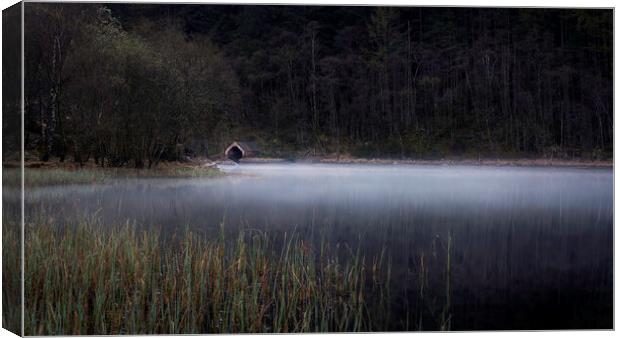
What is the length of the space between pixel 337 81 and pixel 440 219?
123 centimetres

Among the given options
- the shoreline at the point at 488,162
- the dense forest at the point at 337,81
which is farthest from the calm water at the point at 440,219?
the dense forest at the point at 337,81

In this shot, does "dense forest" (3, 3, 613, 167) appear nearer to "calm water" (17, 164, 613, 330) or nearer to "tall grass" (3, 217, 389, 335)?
"calm water" (17, 164, 613, 330)

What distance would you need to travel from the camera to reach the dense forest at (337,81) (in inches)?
240

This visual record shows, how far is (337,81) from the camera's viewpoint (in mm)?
6281

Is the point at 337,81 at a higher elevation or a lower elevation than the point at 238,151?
higher

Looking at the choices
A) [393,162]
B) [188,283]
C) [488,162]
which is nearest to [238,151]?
[188,283]

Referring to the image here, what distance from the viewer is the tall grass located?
227 inches

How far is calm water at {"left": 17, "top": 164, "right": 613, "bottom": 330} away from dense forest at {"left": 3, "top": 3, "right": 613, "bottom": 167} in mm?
202

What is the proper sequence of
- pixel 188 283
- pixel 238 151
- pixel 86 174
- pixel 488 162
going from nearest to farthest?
pixel 188 283, pixel 86 174, pixel 238 151, pixel 488 162

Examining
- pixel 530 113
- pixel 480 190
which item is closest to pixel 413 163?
pixel 480 190

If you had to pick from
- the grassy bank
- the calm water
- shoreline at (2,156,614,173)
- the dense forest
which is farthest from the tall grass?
the dense forest

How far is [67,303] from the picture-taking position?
19.0 feet

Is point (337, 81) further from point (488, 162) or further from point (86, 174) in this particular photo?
point (86, 174)

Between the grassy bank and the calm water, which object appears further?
the calm water
